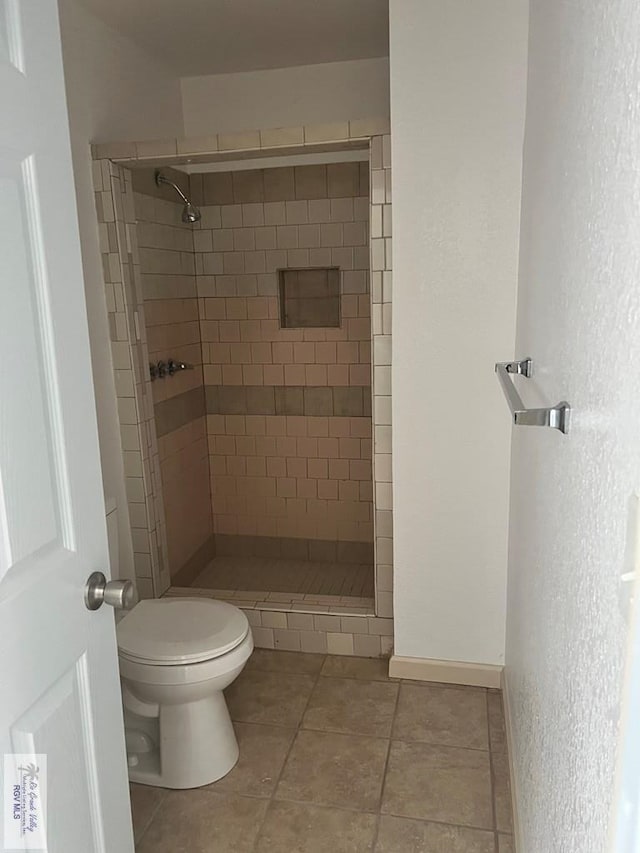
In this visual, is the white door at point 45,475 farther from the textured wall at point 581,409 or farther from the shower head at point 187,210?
the shower head at point 187,210

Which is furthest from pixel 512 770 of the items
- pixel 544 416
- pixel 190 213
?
pixel 190 213

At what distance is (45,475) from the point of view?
1062 millimetres

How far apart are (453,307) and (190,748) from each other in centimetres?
156

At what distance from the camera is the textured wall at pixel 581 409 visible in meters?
0.74

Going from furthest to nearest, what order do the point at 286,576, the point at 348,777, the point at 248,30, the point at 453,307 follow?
the point at 286,576
the point at 248,30
the point at 453,307
the point at 348,777

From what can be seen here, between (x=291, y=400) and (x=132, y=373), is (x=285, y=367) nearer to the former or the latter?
(x=291, y=400)

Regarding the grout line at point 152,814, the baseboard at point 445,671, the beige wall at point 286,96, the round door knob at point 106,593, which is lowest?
the grout line at point 152,814

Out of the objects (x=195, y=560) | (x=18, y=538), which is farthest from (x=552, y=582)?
(x=195, y=560)

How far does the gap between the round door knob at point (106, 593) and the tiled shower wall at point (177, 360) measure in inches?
75.9

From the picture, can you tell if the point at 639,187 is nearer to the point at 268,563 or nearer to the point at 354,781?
the point at 354,781

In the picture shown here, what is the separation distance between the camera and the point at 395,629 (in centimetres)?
254

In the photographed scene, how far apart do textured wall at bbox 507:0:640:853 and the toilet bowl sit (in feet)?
2.79

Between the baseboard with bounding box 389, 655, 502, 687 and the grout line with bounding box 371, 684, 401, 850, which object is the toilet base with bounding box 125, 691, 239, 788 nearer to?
the grout line with bounding box 371, 684, 401, 850

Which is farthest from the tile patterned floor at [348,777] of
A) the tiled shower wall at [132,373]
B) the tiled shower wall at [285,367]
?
the tiled shower wall at [285,367]
